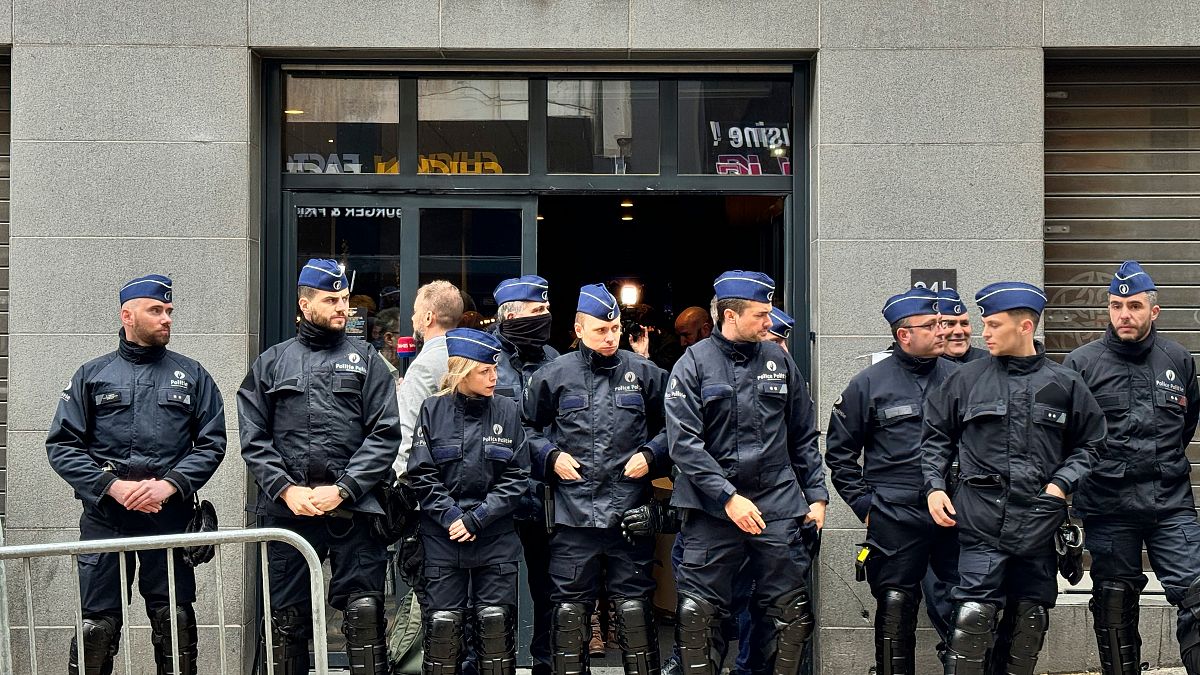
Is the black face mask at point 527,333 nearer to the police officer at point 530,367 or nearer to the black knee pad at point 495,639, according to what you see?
the police officer at point 530,367

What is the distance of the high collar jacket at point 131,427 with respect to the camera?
629cm

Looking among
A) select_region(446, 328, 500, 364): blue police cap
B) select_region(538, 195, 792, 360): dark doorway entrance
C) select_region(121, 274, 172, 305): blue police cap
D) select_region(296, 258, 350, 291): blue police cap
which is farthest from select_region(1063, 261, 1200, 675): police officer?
select_region(538, 195, 792, 360): dark doorway entrance

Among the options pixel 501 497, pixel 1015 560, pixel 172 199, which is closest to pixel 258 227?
pixel 172 199

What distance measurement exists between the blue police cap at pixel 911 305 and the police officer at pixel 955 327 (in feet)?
0.23

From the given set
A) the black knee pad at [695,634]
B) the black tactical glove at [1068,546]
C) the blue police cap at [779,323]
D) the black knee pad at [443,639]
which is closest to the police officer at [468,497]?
the black knee pad at [443,639]

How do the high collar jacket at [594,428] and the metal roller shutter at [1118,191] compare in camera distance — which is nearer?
the high collar jacket at [594,428]

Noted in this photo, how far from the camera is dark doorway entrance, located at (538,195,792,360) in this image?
41.3 feet

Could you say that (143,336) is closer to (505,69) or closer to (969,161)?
(505,69)

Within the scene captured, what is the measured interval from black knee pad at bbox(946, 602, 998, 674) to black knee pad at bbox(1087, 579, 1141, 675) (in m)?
0.92

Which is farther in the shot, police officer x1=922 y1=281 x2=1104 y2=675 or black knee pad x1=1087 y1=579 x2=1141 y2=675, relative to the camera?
black knee pad x1=1087 y1=579 x2=1141 y2=675

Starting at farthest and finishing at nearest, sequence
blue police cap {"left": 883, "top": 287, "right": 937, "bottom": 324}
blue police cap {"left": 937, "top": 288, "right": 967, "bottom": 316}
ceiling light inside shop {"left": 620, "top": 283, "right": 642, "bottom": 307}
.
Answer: ceiling light inside shop {"left": 620, "top": 283, "right": 642, "bottom": 307} → blue police cap {"left": 937, "top": 288, "right": 967, "bottom": 316} → blue police cap {"left": 883, "top": 287, "right": 937, "bottom": 324}

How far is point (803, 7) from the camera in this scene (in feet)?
25.0

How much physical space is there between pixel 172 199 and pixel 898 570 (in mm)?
4733

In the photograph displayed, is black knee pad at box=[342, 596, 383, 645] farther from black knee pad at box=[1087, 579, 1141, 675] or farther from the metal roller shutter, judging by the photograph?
the metal roller shutter
